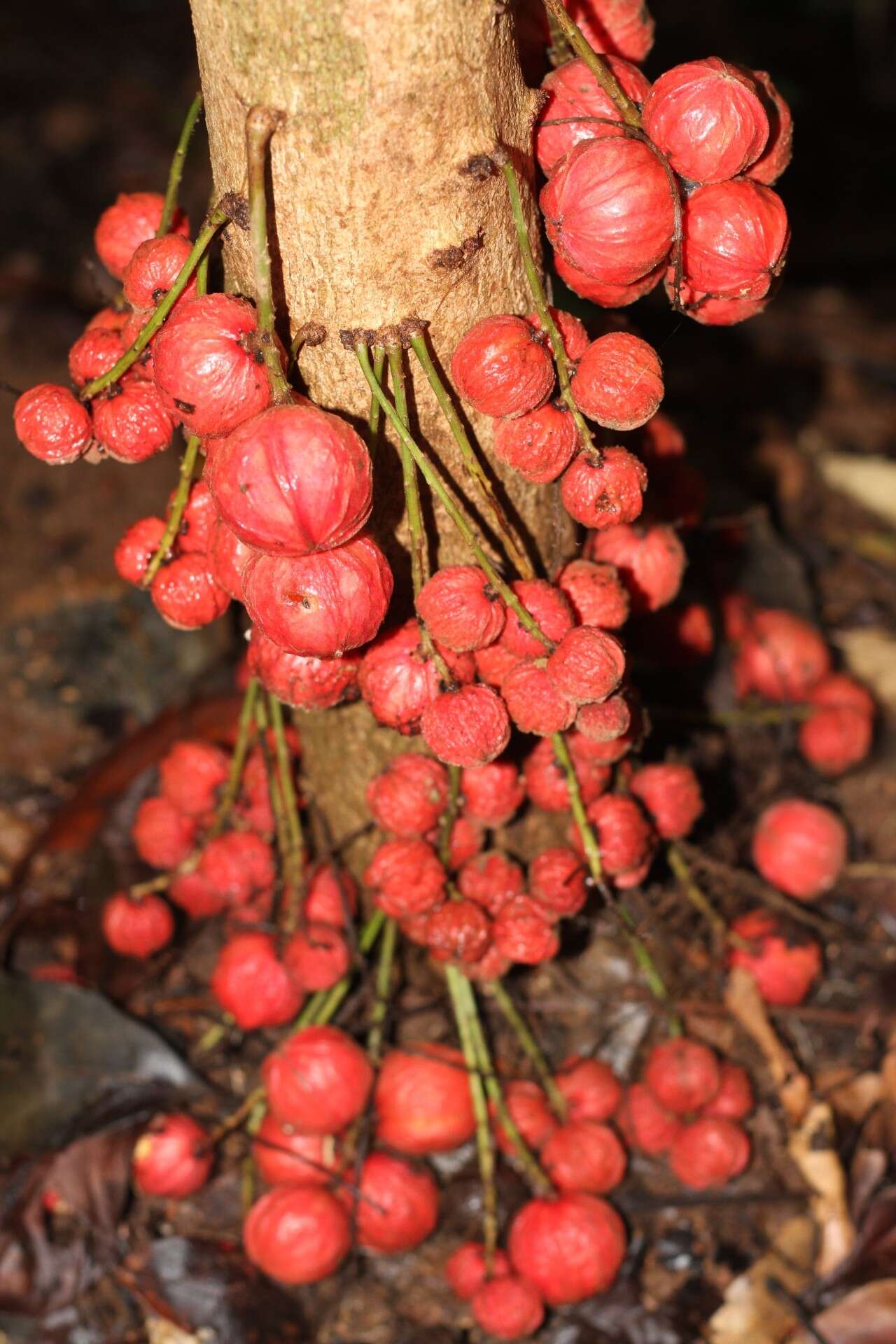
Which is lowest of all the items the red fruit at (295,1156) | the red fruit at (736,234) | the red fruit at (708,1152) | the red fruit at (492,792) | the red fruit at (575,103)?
the red fruit at (708,1152)

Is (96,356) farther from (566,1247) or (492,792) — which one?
(566,1247)

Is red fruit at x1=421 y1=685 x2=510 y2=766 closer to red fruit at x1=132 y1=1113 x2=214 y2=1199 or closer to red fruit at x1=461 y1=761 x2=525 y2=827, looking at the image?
red fruit at x1=461 y1=761 x2=525 y2=827

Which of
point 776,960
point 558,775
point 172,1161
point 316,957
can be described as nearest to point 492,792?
point 558,775

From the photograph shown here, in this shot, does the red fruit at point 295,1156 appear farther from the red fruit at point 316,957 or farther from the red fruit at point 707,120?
the red fruit at point 707,120

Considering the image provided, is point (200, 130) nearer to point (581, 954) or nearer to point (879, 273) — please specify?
point (879, 273)

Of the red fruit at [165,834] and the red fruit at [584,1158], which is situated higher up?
the red fruit at [165,834]

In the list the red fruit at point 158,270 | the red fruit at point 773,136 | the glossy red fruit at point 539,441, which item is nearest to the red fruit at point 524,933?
the glossy red fruit at point 539,441
